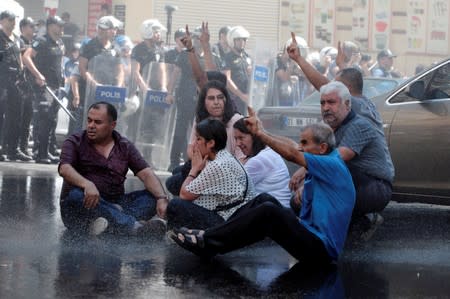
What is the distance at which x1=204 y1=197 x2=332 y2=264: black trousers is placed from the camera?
709 centimetres

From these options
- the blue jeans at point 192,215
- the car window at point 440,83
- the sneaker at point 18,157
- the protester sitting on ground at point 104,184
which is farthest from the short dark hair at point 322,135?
the sneaker at point 18,157

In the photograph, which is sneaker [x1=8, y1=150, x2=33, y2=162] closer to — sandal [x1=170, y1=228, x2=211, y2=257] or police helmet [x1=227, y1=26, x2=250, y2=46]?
police helmet [x1=227, y1=26, x2=250, y2=46]

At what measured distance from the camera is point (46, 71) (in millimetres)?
15875

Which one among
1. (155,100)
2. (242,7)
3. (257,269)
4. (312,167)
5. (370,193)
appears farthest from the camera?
(242,7)

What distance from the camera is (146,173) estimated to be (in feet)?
28.7

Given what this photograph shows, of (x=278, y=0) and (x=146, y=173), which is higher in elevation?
(x=278, y=0)

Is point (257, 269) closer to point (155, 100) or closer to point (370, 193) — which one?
point (370, 193)

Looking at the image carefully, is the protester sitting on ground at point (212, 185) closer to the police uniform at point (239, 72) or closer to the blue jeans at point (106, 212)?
the blue jeans at point (106, 212)

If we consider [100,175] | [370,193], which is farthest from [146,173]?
[370,193]

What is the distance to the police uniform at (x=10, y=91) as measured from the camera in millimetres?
15406

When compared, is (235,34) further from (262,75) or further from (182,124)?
(182,124)

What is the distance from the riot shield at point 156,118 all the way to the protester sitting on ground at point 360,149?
739 cm

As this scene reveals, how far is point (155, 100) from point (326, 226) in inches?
352

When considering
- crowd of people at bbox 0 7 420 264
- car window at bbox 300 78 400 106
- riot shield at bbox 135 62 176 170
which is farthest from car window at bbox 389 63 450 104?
riot shield at bbox 135 62 176 170
